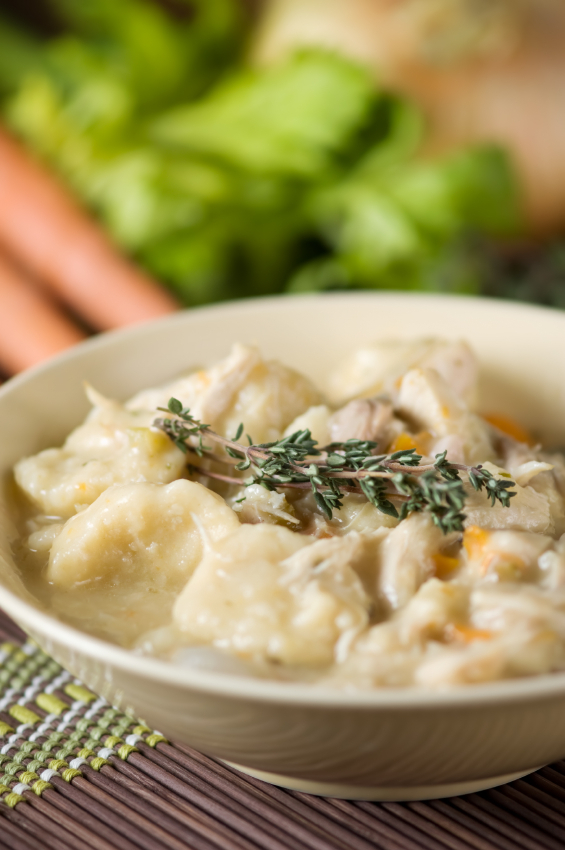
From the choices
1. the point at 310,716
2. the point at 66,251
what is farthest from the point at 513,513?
the point at 66,251

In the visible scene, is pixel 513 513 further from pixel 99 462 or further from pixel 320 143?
pixel 320 143

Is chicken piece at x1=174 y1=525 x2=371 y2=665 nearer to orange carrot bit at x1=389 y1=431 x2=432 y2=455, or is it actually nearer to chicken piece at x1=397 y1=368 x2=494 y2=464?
orange carrot bit at x1=389 y1=431 x2=432 y2=455

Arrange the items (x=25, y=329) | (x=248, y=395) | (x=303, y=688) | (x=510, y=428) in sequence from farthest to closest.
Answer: (x=25, y=329)
(x=510, y=428)
(x=248, y=395)
(x=303, y=688)

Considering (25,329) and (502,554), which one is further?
(25,329)

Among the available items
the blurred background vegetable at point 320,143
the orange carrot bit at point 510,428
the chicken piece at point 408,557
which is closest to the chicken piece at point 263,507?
the chicken piece at point 408,557

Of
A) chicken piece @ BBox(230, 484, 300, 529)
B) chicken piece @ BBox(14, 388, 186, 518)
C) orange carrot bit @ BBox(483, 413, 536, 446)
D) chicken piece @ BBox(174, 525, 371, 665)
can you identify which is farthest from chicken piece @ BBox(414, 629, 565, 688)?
orange carrot bit @ BBox(483, 413, 536, 446)

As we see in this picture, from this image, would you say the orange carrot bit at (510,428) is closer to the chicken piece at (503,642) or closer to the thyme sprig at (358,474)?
the thyme sprig at (358,474)

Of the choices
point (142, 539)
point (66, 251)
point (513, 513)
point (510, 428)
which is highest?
point (66, 251)
